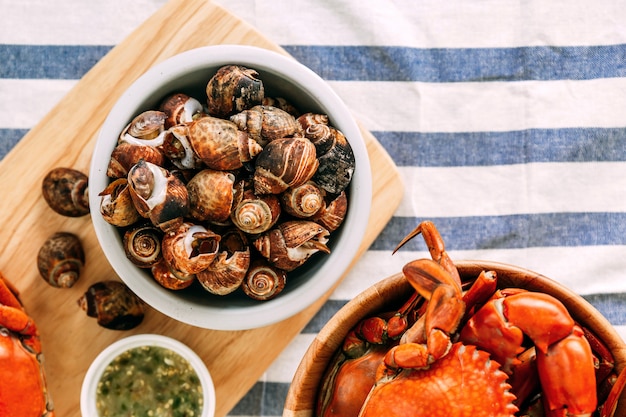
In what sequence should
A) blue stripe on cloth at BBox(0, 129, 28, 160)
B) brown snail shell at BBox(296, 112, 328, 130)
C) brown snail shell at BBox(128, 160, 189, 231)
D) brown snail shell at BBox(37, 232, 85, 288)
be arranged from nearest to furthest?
brown snail shell at BBox(128, 160, 189, 231), brown snail shell at BBox(296, 112, 328, 130), brown snail shell at BBox(37, 232, 85, 288), blue stripe on cloth at BBox(0, 129, 28, 160)

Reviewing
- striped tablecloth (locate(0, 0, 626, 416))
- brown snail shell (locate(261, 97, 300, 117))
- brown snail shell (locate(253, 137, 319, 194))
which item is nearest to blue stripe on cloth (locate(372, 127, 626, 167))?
striped tablecloth (locate(0, 0, 626, 416))

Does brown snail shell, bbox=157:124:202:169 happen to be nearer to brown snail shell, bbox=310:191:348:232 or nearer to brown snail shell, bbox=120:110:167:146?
brown snail shell, bbox=120:110:167:146

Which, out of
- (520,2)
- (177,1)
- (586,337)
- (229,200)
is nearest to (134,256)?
(229,200)

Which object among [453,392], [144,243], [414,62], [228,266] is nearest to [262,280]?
[228,266]

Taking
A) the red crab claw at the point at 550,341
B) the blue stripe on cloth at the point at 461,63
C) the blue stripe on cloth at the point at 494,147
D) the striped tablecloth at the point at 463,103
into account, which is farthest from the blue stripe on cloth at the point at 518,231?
the red crab claw at the point at 550,341

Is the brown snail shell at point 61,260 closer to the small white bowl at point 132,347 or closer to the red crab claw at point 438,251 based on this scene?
the small white bowl at point 132,347

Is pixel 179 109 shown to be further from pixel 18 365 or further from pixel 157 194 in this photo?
pixel 18 365
